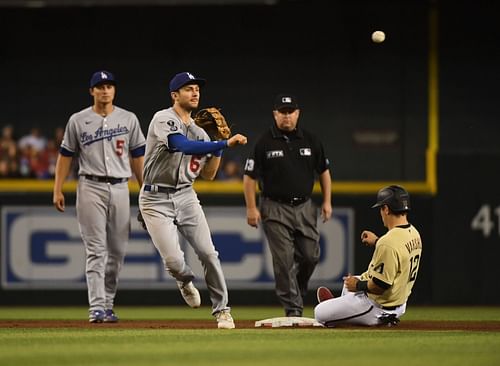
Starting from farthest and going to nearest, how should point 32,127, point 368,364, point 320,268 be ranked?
point 32,127
point 320,268
point 368,364

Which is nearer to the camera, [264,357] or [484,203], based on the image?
[264,357]

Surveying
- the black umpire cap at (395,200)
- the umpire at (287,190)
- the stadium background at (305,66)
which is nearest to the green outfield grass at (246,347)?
the black umpire cap at (395,200)

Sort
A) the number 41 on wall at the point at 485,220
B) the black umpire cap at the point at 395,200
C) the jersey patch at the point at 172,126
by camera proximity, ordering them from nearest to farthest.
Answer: the black umpire cap at the point at 395,200 < the jersey patch at the point at 172,126 < the number 41 on wall at the point at 485,220

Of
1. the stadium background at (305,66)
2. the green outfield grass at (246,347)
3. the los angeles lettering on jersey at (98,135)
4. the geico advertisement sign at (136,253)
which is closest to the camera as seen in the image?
the green outfield grass at (246,347)

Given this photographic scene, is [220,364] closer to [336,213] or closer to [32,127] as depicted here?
[336,213]

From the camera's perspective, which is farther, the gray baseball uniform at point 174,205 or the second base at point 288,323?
the second base at point 288,323

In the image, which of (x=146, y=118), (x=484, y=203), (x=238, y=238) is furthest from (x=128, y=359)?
(x=146, y=118)

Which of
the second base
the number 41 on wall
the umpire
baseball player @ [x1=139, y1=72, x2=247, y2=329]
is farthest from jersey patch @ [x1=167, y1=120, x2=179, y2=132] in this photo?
the number 41 on wall

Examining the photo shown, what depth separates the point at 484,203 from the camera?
44.3 feet

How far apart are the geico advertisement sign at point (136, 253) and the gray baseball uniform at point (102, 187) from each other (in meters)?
3.37

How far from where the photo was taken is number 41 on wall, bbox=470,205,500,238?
528 inches

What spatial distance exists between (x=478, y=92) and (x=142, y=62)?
520 cm

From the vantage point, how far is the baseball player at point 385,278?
28.0 ft

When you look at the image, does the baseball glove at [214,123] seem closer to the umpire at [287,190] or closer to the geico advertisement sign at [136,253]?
the umpire at [287,190]
